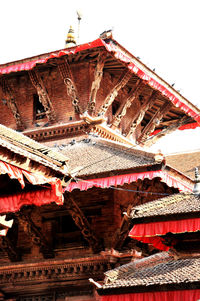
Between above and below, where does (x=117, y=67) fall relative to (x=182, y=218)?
above

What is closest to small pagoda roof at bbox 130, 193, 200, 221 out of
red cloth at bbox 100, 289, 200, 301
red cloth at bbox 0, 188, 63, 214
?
red cloth at bbox 100, 289, 200, 301

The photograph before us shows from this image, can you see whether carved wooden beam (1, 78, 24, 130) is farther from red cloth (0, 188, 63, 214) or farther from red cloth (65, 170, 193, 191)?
red cloth (0, 188, 63, 214)

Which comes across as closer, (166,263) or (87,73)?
(166,263)

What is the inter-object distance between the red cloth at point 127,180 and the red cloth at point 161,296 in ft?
10.1

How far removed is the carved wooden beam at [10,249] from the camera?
1309 cm

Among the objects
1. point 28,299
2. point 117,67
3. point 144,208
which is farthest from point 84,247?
point 117,67

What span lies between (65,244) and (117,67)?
5.83 meters

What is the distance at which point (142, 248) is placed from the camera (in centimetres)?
1257

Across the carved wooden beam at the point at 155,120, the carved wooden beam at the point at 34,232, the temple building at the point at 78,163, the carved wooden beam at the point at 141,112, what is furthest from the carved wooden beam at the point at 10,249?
the carved wooden beam at the point at 155,120

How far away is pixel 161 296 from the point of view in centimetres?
782

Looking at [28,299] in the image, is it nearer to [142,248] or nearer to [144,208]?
[142,248]

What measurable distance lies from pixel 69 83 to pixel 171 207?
286 inches

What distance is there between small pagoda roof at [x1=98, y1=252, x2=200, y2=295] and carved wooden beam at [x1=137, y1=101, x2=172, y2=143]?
8538 mm

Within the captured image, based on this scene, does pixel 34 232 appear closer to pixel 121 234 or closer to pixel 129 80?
pixel 121 234
